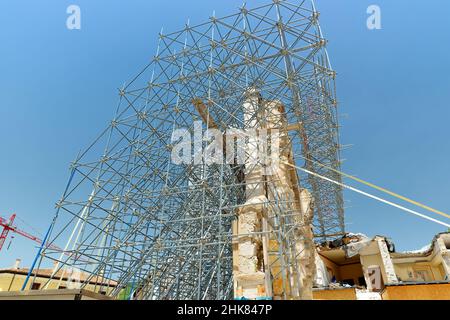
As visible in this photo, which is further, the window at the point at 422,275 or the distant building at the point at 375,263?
the window at the point at 422,275

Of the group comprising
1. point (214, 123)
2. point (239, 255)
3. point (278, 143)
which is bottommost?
point (239, 255)

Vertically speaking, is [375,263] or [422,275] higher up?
[375,263]

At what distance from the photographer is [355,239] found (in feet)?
59.2

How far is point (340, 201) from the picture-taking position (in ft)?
56.1

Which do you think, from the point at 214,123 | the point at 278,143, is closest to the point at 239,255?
the point at 278,143

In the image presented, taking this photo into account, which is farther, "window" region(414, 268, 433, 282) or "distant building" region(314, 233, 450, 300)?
"window" region(414, 268, 433, 282)

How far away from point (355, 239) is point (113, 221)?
1414 cm
